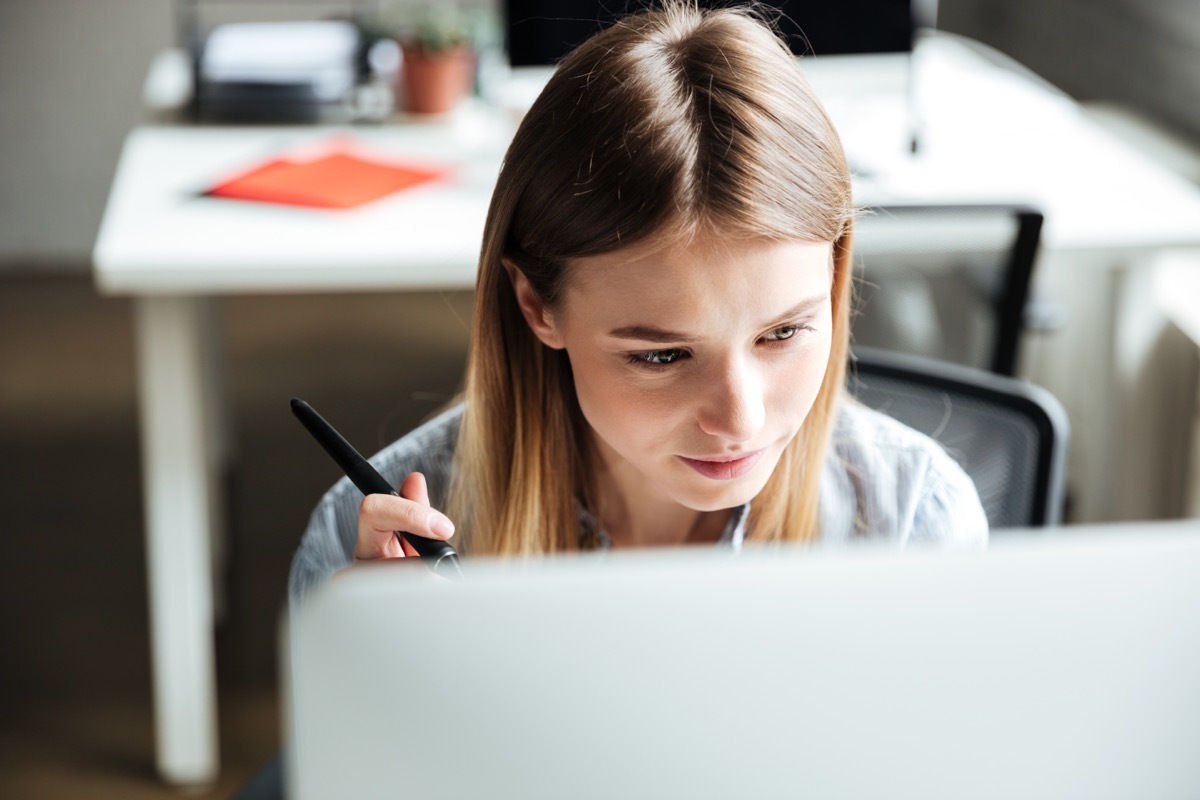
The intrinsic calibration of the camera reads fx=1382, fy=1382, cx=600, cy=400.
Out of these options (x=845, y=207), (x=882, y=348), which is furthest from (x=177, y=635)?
(x=845, y=207)

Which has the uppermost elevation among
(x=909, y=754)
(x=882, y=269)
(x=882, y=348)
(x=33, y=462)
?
(x=909, y=754)

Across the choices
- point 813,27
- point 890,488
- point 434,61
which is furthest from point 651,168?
point 434,61

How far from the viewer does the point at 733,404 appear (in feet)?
2.44

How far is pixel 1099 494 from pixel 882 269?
1074mm

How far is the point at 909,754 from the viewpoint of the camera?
36 cm

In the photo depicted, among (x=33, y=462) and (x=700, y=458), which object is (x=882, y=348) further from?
(x=33, y=462)

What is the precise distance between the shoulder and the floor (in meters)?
0.55

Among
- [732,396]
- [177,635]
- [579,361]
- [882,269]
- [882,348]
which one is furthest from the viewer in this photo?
[177,635]

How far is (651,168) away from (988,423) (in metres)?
0.48

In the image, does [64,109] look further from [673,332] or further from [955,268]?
[673,332]

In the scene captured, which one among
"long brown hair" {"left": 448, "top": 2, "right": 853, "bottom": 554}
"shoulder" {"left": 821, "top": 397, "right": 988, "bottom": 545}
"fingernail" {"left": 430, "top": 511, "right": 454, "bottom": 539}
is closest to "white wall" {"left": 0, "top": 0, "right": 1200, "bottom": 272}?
"shoulder" {"left": 821, "top": 397, "right": 988, "bottom": 545}

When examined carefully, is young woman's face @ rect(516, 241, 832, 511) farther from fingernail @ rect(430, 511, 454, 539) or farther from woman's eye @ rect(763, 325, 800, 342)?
fingernail @ rect(430, 511, 454, 539)

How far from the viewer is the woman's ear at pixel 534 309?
0.87 metres

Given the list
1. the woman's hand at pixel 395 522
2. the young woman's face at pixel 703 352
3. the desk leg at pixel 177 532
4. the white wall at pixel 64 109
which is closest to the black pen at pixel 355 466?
the woman's hand at pixel 395 522
